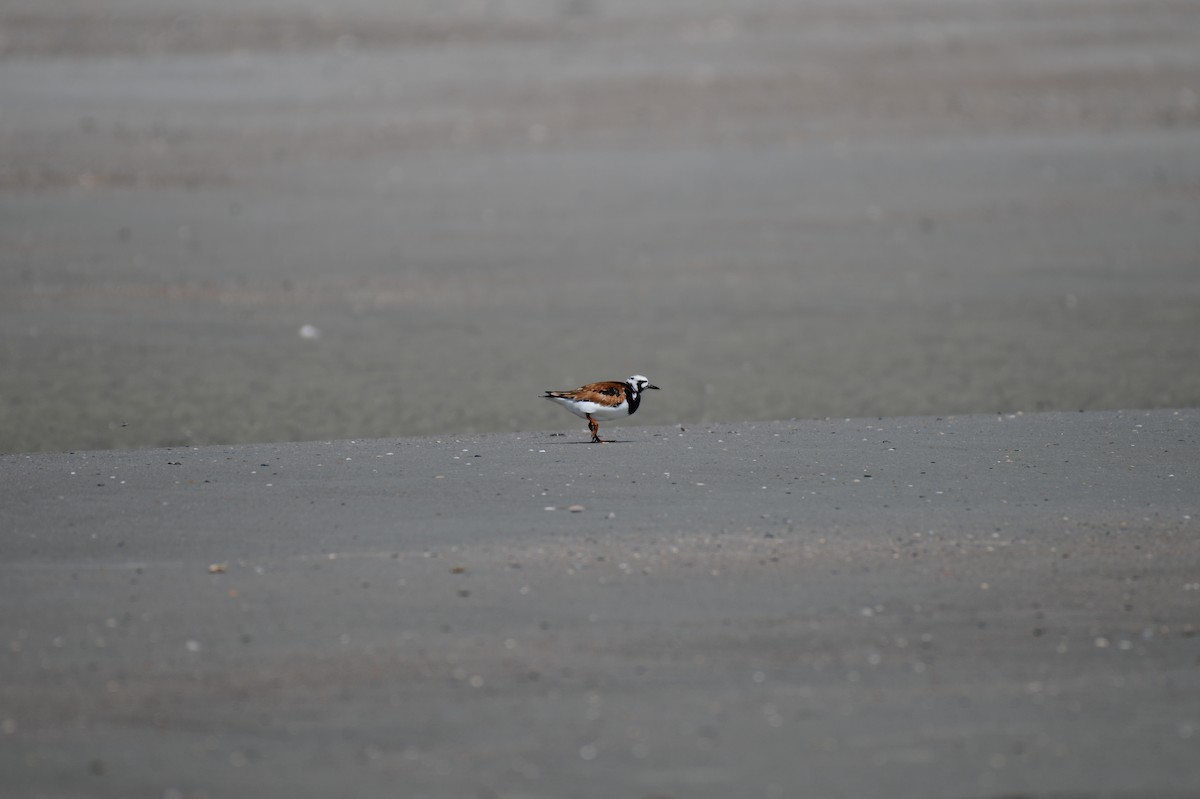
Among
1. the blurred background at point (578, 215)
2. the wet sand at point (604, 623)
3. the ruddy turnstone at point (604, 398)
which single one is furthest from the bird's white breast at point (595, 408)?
the blurred background at point (578, 215)

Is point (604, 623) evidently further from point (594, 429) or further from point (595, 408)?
point (594, 429)

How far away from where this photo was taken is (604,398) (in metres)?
9.84

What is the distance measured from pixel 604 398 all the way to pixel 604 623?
9.29 ft

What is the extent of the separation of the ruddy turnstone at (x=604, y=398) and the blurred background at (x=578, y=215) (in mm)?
2498

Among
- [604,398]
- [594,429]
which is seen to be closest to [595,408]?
[604,398]

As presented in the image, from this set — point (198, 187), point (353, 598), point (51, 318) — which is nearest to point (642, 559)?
point (353, 598)

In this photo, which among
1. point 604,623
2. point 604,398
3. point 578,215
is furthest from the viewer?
point 578,215

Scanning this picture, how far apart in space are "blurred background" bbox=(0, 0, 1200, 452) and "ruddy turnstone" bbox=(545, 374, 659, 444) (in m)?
2.50

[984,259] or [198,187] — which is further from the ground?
[198,187]

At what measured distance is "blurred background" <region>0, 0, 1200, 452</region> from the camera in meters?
13.8

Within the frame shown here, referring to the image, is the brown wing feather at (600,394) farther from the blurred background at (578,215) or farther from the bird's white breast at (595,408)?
the blurred background at (578,215)

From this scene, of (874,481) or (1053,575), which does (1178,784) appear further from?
(874,481)

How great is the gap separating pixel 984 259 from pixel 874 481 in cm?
961

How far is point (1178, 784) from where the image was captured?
229 inches
